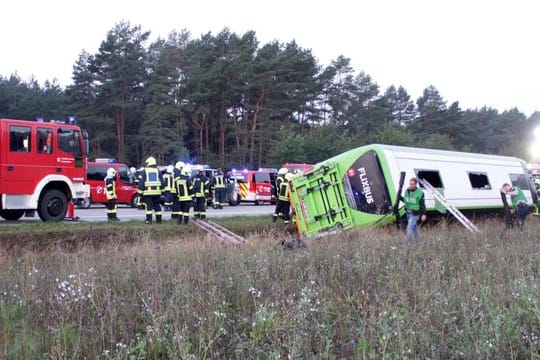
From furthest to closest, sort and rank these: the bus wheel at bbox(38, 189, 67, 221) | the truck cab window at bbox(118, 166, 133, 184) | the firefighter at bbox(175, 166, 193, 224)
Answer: the truck cab window at bbox(118, 166, 133, 184) < the firefighter at bbox(175, 166, 193, 224) < the bus wheel at bbox(38, 189, 67, 221)

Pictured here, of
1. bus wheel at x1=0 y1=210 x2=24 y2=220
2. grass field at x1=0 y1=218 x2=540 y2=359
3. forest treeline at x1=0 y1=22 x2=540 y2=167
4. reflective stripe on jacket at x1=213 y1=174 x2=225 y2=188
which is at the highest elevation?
forest treeline at x1=0 y1=22 x2=540 y2=167

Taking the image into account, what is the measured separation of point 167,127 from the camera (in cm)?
4172

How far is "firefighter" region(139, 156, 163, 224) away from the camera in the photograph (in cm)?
1216

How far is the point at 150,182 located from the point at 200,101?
31540mm

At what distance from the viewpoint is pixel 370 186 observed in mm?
11133

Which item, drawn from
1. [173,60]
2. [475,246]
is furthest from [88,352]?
[173,60]

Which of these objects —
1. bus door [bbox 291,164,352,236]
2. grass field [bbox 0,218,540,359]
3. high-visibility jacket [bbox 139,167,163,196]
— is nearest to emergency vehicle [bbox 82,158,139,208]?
high-visibility jacket [bbox 139,167,163,196]

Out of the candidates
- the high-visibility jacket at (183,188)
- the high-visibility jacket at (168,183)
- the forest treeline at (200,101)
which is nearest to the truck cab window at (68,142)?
the high-visibility jacket at (168,183)

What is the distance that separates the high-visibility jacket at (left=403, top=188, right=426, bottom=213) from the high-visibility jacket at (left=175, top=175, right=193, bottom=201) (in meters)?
5.20

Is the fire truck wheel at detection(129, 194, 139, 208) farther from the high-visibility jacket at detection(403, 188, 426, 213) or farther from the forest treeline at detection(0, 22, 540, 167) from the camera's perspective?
the forest treeline at detection(0, 22, 540, 167)

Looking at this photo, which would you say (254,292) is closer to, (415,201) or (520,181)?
(415,201)

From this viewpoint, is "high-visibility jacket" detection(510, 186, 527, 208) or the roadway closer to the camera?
"high-visibility jacket" detection(510, 186, 527, 208)

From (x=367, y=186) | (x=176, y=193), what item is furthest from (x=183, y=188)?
(x=367, y=186)

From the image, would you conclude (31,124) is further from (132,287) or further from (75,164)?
(132,287)
